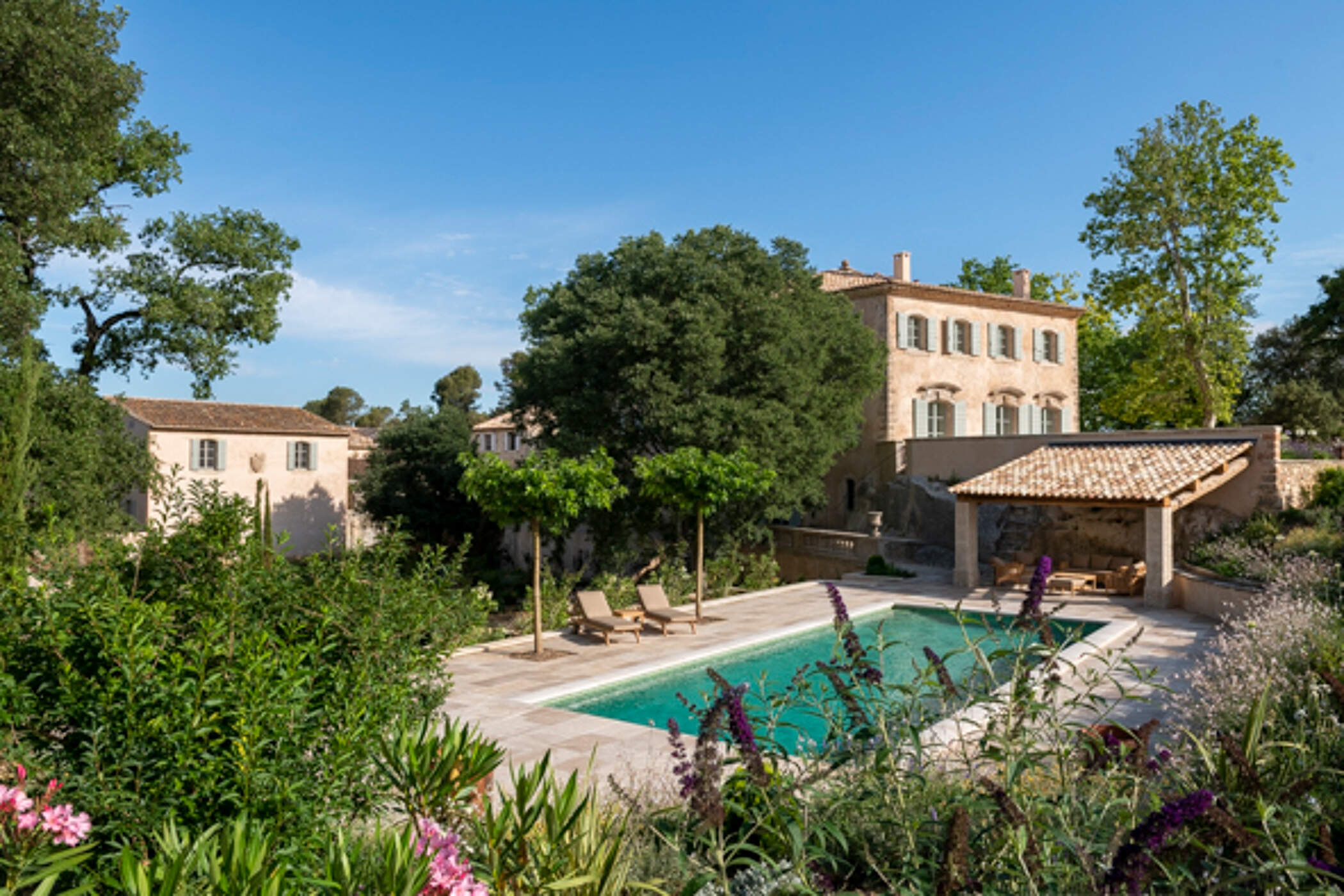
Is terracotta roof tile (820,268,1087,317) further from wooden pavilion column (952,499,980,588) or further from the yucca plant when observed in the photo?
the yucca plant

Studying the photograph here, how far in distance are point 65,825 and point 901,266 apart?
29.9 m

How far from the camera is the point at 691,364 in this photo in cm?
2109

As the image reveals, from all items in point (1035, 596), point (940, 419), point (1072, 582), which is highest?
point (940, 419)

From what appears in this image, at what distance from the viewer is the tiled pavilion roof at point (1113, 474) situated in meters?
16.8

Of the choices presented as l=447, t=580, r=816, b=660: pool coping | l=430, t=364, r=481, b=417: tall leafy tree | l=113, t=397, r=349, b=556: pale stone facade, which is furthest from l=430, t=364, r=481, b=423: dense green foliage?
l=447, t=580, r=816, b=660: pool coping

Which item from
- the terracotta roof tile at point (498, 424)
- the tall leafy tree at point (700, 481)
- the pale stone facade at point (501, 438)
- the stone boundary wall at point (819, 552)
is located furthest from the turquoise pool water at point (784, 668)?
the terracotta roof tile at point (498, 424)

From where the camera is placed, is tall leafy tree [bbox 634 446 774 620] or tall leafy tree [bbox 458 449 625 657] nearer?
tall leafy tree [bbox 458 449 625 657]

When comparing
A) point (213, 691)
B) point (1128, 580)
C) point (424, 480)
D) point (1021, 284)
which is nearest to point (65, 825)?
point (213, 691)

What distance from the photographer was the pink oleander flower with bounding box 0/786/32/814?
2932mm

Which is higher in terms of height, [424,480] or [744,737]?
[424,480]

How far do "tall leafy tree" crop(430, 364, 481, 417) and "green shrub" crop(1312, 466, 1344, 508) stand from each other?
61.1 meters

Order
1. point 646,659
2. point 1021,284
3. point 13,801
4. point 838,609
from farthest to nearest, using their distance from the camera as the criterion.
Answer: point 1021,284 < point 646,659 < point 838,609 < point 13,801

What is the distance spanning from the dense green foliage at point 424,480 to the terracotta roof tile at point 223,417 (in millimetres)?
5243

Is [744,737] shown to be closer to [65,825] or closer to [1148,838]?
[1148,838]
